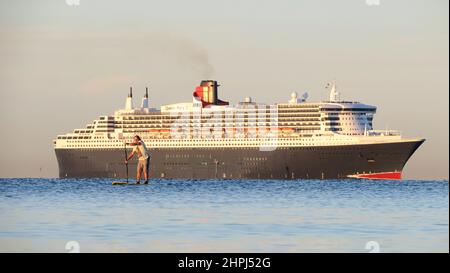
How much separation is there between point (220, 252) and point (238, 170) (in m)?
81.4

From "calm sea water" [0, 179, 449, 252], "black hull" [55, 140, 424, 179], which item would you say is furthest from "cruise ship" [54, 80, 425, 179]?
"calm sea water" [0, 179, 449, 252]

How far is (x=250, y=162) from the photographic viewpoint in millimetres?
120438

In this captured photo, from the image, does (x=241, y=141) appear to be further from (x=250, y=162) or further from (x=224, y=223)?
(x=224, y=223)

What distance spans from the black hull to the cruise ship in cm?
9

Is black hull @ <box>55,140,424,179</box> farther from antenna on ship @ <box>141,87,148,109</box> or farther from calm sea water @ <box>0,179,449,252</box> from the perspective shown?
calm sea water @ <box>0,179,449,252</box>

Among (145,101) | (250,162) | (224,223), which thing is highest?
(145,101)

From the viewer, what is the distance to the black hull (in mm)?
112625

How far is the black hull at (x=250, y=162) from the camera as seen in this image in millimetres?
112625

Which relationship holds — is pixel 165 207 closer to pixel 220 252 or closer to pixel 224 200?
pixel 224 200

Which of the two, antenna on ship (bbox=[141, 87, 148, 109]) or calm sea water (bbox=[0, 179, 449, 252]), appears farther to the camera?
antenna on ship (bbox=[141, 87, 148, 109])

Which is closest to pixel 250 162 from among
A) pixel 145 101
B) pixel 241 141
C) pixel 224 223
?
pixel 241 141

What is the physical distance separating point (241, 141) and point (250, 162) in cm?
306

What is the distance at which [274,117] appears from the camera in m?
124

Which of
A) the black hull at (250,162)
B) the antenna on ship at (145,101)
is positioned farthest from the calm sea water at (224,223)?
the antenna on ship at (145,101)
